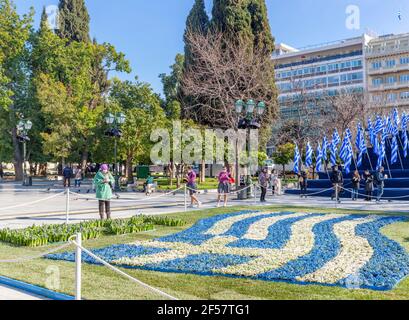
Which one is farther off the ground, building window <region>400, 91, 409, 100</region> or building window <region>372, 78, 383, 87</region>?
building window <region>372, 78, 383, 87</region>

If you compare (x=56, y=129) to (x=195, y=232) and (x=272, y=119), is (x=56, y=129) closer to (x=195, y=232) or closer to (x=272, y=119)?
(x=272, y=119)

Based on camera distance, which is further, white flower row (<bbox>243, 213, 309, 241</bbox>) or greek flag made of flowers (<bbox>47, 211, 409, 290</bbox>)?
white flower row (<bbox>243, 213, 309, 241</bbox>)

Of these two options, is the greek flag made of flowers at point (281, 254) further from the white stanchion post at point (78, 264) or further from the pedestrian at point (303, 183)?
the pedestrian at point (303, 183)

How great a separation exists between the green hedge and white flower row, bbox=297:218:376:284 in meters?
5.21

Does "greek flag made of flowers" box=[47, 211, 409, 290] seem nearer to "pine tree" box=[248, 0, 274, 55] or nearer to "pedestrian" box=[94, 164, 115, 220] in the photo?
"pedestrian" box=[94, 164, 115, 220]

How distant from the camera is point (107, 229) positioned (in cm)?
1216

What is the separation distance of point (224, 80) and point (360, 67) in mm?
57676

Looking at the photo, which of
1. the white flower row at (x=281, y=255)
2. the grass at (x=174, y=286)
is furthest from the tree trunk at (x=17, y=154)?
the grass at (x=174, y=286)

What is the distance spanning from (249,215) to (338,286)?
30.4ft

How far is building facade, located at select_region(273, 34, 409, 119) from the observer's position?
79.3 m

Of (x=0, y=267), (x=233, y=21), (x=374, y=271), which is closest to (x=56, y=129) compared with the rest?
(x=233, y=21)

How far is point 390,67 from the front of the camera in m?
80.7

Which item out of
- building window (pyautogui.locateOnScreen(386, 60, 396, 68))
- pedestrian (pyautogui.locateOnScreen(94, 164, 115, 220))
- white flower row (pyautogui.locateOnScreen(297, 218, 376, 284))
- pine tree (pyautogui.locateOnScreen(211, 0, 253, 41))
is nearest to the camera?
white flower row (pyautogui.locateOnScreen(297, 218, 376, 284))
